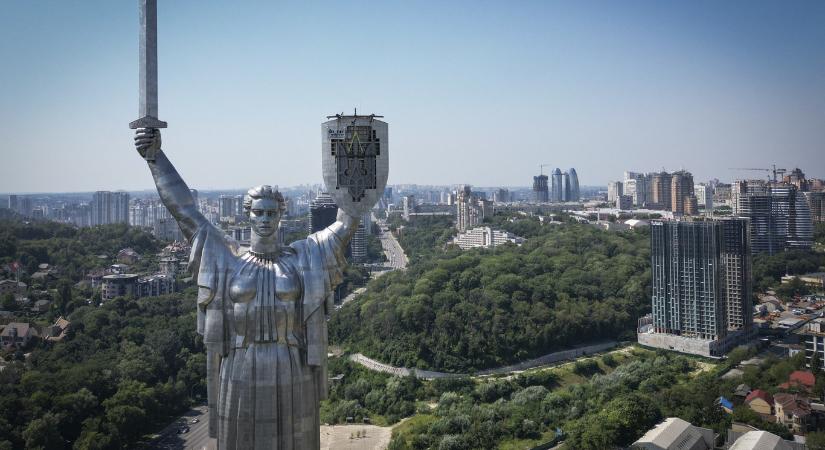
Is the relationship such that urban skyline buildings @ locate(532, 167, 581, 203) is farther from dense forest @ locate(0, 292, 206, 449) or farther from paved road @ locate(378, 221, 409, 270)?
dense forest @ locate(0, 292, 206, 449)

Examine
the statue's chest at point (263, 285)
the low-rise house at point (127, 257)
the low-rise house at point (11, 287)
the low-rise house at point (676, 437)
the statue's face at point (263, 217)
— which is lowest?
the low-rise house at point (676, 437)

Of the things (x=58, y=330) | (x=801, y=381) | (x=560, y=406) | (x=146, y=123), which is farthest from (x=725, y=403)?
(x=58, y=330)

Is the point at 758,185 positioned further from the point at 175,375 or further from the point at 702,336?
the point at 175,375

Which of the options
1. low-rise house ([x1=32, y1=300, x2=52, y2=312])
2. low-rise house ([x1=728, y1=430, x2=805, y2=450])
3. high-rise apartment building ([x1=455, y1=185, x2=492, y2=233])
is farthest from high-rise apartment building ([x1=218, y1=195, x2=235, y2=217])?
low-rise house ([x1=728, y1=430, x2=805, y2=450])

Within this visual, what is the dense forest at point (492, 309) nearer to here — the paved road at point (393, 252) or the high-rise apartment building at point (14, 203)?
the paved road at point (393, 252)

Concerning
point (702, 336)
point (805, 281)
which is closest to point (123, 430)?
point (702, 336)

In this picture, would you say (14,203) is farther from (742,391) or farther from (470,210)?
(742,391)

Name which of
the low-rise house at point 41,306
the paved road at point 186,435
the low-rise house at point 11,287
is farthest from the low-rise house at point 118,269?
the paved road at point 186,435

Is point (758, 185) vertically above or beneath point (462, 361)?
above
